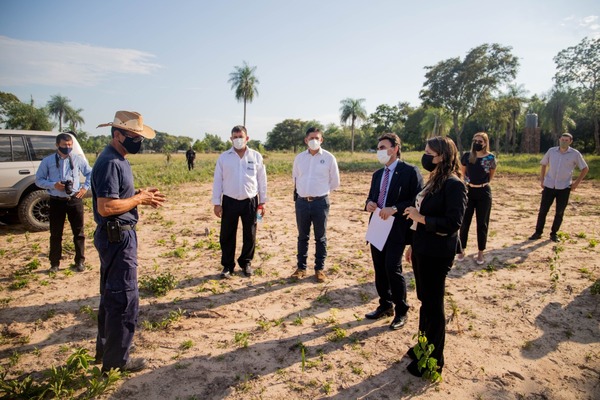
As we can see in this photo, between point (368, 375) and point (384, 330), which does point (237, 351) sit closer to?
point (368, 375)

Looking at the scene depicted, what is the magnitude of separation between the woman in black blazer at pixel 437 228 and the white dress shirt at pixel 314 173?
2.00 m

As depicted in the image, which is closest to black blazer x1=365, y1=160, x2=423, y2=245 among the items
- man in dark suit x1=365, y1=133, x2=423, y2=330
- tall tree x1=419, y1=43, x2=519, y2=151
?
man in dark suit x1=365, y1=133, x2=423, y2=330

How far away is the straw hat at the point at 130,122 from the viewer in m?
2.82

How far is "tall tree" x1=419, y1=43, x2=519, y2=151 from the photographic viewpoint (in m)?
30.7

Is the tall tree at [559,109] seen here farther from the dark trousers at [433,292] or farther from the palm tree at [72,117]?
the palm tree at [72,117]

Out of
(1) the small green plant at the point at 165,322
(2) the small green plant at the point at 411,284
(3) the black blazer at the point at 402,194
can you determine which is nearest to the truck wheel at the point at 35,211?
(1) the small green plant at the point at 165,322

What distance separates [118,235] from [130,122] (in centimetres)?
96

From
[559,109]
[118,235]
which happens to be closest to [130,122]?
[118,235]

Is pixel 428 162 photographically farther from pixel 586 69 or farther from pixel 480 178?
pixel 586 69

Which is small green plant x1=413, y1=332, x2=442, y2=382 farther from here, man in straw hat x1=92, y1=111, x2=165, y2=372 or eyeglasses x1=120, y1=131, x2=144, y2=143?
eyeglasses x1=120, y1=131, x2=144, y2=143

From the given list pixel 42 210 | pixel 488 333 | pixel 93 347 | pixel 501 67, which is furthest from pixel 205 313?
pixel 501 67

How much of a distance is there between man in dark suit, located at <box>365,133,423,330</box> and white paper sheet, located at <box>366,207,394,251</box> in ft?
0.13

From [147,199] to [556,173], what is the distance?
7194 mm

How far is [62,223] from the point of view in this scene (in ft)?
16.6
